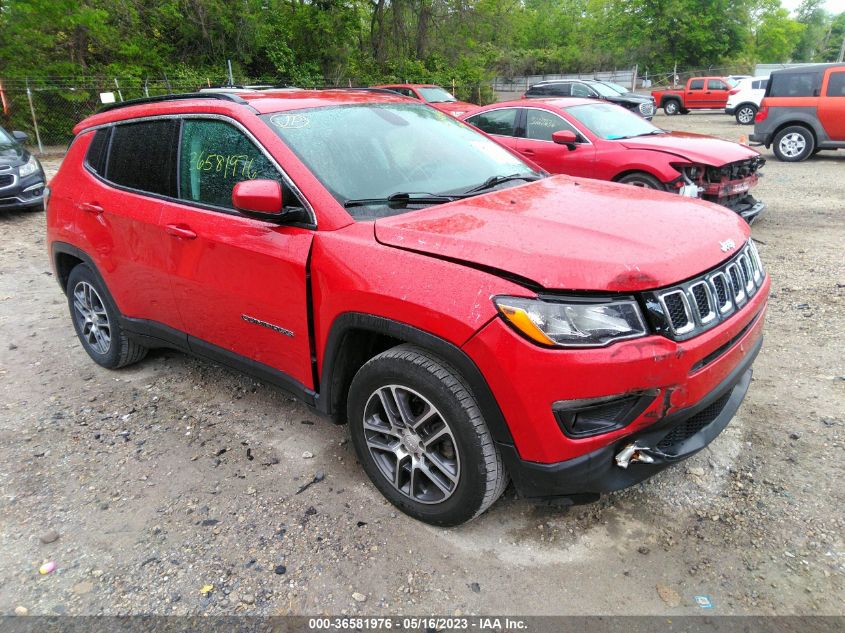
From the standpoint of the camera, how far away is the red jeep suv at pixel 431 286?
2.17m

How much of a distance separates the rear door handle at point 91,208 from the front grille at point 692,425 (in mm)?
3557

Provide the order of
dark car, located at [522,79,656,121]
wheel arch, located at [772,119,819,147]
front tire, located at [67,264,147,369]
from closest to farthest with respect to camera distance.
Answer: front tire, located at [67,264,147,369] < wheel arch, located at [772,119,819,147] < dark car, located at [522,79,656,121]

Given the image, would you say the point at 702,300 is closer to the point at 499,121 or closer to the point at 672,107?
the point at 499,121

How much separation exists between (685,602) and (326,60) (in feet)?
95.6

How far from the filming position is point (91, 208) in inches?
153

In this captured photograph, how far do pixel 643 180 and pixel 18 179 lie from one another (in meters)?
9.39

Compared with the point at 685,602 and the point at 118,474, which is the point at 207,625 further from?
the point at 685,602

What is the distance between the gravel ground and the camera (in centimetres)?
237

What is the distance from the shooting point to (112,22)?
21.8m

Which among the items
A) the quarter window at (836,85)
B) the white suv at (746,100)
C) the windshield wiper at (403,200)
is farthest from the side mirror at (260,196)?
the white suv at (746,100)

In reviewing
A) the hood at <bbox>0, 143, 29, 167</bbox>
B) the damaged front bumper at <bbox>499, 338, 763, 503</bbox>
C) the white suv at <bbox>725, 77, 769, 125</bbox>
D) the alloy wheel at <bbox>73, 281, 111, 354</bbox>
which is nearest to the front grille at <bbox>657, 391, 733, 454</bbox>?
the damaged front bumper at <bbox>499, 338, 763, 503</bbox>

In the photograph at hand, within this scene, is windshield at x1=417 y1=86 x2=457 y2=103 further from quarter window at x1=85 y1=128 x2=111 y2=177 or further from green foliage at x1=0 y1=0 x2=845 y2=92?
quarter window at x1=85 y1=128 x2=111 y2=177

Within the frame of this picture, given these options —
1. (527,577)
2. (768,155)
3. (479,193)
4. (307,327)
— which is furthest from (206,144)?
(768,155)

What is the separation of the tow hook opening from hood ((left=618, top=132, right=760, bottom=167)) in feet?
17.8
